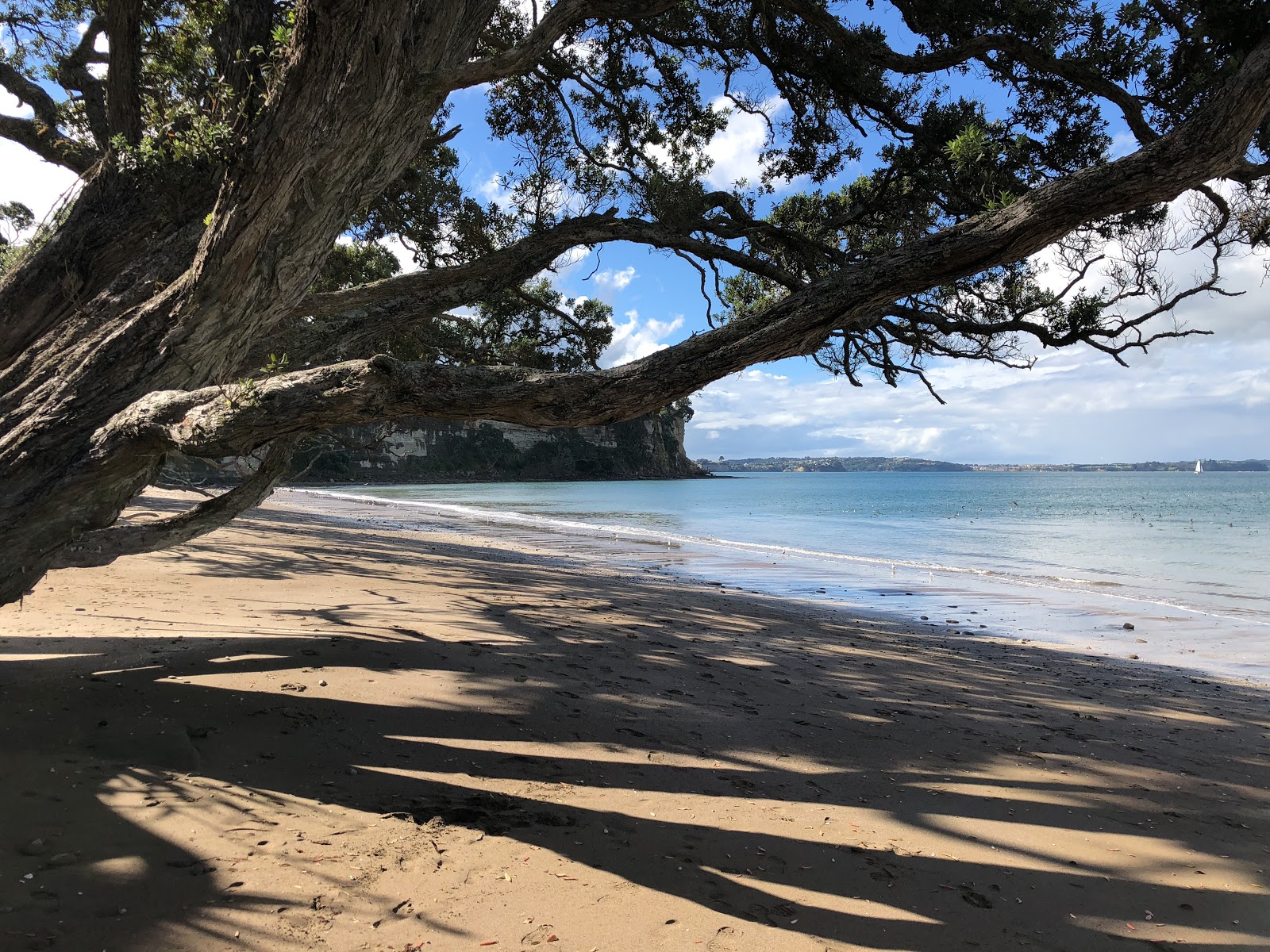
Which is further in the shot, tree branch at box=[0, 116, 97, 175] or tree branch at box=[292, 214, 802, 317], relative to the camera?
tree branch at box=[292, 214, 802, 317]

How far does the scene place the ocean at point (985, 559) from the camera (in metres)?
10.2

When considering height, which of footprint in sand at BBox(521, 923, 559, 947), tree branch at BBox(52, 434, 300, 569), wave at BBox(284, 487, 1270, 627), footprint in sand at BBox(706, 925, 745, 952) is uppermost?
tree branch at BBox(52, 434, 300, 569)

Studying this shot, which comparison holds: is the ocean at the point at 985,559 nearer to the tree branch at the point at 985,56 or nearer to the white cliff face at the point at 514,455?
the tree branch at the point at 985,56

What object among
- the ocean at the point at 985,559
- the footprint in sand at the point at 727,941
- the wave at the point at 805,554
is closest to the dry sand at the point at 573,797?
the footprint in sand at the point at 727,941

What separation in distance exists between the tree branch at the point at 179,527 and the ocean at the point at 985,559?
8.52 m

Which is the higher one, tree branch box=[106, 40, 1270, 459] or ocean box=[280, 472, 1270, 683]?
tree branch box=[106, 40, 1270, 459]

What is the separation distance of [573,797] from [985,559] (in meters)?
19.0

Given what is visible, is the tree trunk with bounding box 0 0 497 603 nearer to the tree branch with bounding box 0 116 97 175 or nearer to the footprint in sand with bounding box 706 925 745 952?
the tree branch with bounding box 0 116 97 175

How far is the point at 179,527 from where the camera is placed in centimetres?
429

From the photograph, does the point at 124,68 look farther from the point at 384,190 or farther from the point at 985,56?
the point at 985,56

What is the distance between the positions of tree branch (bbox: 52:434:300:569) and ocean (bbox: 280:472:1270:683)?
28.0ft

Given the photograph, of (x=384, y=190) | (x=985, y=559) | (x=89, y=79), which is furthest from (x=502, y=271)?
(x=985, y=559)

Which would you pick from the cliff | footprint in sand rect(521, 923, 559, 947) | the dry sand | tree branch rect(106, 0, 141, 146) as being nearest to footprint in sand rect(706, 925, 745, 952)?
the dry sand

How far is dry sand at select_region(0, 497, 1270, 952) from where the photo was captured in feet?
7.39
